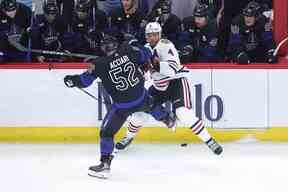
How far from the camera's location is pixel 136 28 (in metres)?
7.80

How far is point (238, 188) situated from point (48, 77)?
7.37 feet

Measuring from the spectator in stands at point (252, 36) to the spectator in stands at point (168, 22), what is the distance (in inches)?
19.7

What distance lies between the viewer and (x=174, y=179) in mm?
6129

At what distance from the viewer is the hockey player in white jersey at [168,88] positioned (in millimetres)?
6637

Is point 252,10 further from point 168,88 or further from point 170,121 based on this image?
point 170,121

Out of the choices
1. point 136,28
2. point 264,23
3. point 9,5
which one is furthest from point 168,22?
point 9,5

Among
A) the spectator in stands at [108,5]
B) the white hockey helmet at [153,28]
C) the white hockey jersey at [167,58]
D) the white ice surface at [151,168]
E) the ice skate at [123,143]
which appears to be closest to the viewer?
the white ice surface at [151,168]

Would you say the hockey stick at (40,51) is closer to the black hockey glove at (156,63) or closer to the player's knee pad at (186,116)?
the black hockey glove at (156,63)

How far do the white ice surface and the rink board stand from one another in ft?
0.46

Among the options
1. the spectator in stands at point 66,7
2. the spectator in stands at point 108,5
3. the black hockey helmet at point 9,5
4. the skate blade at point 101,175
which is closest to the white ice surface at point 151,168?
the skate blade at point 101,175

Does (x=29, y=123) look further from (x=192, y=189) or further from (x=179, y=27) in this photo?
(x=192, y=189)

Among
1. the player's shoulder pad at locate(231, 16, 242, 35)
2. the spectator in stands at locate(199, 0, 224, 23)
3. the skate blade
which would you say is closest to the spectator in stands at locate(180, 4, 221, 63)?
the player's shoulder pad at locate(231, 16, 242, 35)

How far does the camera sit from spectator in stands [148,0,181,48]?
7.69 m

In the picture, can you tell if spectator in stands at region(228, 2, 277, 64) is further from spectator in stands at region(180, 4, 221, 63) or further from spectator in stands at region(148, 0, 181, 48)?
spectator in stands at region(148, 0, 181, 48)
